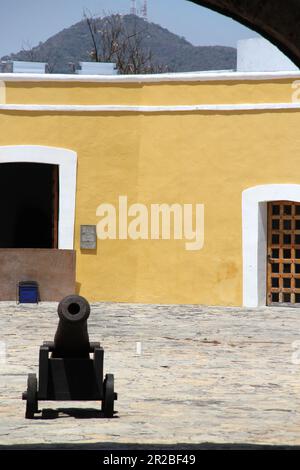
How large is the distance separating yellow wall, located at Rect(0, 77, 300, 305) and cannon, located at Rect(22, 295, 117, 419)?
32.6ft

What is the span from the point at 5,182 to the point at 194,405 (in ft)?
48.9

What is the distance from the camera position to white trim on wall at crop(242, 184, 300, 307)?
789 inches

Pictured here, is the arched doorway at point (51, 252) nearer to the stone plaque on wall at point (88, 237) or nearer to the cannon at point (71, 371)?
the stone plaque on wall at point (88, 237)

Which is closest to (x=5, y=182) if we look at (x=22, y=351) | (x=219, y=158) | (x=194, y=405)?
(x=219, y=158)

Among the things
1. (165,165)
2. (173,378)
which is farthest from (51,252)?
(173,378)

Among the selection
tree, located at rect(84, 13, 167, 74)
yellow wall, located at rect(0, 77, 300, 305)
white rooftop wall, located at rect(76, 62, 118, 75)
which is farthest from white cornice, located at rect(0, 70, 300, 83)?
tree, located at rect(84, 13, 167, 74)

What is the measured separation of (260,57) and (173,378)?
11315 mm

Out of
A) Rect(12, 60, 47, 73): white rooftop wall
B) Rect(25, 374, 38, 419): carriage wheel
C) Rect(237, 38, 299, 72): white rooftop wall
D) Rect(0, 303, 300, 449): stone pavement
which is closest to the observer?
Rect(0, 303, 300, 449): stone pavement

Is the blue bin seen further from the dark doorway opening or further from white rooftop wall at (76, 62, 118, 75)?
white rooftop wall at (76, 62, 118, 75)

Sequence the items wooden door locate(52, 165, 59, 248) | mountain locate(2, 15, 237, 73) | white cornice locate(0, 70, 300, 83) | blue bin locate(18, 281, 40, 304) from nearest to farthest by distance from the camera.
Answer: white cornice locate(0, 70, 300, 83), blue bin locate(18, 281, 40, 304), wooden door locate(52, 165, 59, 248), mountain locate(2, 15, 237, 73)

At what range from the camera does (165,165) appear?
20578mm

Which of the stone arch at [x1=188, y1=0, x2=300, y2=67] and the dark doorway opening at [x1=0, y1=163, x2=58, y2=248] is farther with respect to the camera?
the dark doorway opening at [x1=0, y1=163, x2=58, y2=248]

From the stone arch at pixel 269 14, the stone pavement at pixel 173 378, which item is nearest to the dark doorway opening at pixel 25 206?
the stone pavement at pixel 173 378

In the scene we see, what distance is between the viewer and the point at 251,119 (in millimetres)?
20062
